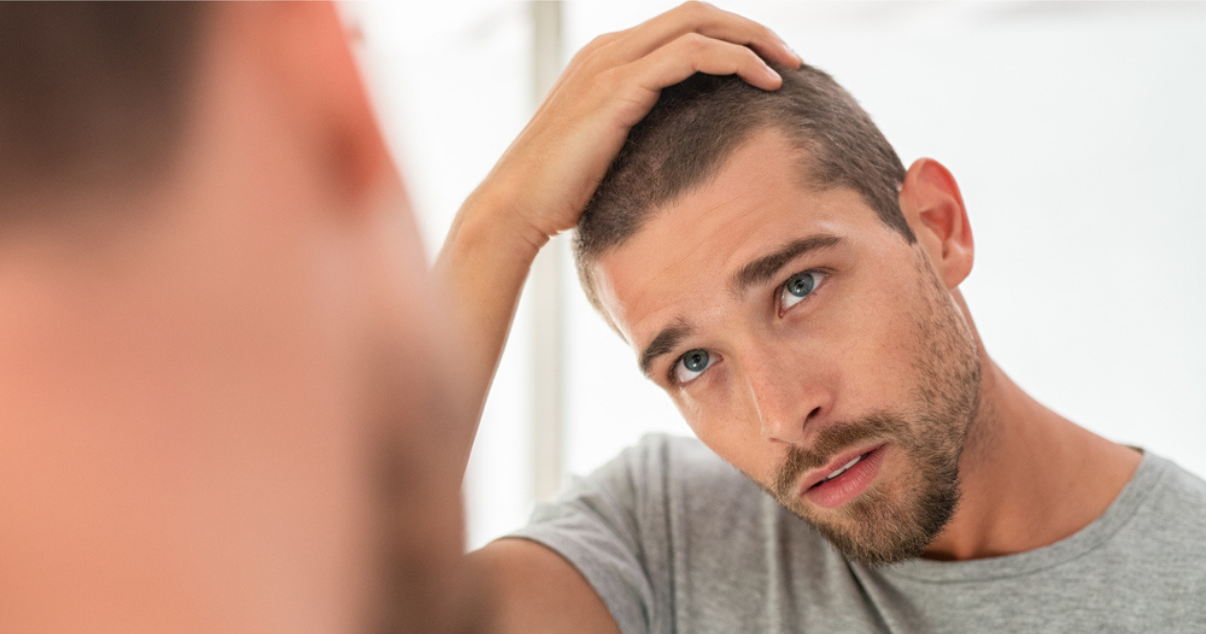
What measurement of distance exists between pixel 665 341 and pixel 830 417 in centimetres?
26

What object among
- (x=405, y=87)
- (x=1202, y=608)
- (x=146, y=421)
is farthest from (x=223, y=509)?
(x=405, y=87)

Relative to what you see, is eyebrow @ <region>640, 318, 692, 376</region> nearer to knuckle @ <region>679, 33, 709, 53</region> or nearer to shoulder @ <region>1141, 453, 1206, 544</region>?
knuckle @ <region>679, 33, 709, 53</region>

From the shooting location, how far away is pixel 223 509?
10.8 inches

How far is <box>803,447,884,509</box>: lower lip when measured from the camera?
4.06 feet

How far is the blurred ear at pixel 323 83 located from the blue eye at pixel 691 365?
1076 mm

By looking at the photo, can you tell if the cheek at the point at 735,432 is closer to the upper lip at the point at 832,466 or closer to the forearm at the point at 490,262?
the upper lip at the point at 832,466

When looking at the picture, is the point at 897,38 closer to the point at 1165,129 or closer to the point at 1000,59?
the point at 1000,59

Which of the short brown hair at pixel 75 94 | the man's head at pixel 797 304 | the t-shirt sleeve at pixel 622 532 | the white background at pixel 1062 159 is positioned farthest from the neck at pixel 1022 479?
the short brown hair at pixel 75 94

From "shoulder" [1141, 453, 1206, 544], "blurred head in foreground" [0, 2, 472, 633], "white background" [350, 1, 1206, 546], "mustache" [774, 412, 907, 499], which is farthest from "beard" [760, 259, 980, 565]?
"white background" [350, 1, 1206, 546]

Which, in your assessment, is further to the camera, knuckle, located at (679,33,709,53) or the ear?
the ear

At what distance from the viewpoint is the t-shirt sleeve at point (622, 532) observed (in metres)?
1.39

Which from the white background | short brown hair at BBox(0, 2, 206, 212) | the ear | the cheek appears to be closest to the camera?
short brown hair at BBox(0, 2, 206, 212)

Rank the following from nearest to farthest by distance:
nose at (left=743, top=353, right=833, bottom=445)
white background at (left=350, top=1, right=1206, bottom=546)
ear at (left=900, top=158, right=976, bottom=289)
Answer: nose at (left=743, top=353, right=833, bottom=445)
ear at (left=900, top=158, right=976, bottom=289)
white background at (left=350, top=1, right=1206, bottom=546)

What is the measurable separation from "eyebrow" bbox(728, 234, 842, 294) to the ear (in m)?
0.26
